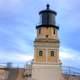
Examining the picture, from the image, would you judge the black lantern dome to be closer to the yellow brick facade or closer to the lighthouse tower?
the lighthouse tower

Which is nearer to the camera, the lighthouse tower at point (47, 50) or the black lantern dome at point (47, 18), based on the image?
the lighthouse tower at point (47, 50)

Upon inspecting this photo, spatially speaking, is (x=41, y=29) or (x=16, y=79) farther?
(x=41, y=29)

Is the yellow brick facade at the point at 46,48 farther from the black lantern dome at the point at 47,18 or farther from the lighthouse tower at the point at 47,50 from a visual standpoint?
the black lantern dome at the point at 47,18

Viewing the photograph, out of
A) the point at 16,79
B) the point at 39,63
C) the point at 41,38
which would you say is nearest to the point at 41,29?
the point at 41,38

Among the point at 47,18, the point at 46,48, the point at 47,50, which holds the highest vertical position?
the point at 47,18

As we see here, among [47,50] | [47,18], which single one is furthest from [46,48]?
[47,18]

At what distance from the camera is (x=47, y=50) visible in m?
33.4

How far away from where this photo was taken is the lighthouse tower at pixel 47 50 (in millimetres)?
32909

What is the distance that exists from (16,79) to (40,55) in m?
3.54

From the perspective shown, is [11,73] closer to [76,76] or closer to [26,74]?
[26,74]

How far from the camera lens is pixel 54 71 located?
108 feet

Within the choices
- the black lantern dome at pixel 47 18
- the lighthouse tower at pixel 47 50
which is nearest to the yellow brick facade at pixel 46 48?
the lighthouse tower at pixel 47 50

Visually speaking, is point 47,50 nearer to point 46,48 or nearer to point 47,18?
point 46,48

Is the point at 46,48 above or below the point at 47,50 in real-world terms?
above
